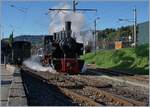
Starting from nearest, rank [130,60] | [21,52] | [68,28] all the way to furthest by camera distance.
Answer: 1. [68,28]
2. [130,60]
3. [21,52]

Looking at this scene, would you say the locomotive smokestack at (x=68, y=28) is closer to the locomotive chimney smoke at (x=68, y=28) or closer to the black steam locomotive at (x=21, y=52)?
the locomotive chimney smoke at (x=68, y=28)

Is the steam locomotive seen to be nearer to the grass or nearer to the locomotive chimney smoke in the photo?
the locomotive chimney smoke

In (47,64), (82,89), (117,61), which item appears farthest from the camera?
(117,61)

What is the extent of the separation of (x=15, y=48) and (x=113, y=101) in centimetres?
3675

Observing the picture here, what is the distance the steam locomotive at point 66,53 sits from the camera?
1147 inches

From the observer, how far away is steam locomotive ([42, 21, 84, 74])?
29.1 metres

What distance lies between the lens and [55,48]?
30594mm

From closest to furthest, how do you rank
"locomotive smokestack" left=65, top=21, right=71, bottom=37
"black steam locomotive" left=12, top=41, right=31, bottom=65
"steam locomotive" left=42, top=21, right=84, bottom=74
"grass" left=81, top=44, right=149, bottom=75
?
"steam locomotive" left=42, top=21, right=84, bottom=74 < "locomotive smokestack" left=65, top=21, right=71, bottom=37 < "grass" left=81, top=44, right=149, bottom=75 < "black steam locomotive" left=12, top=41, right=31, bottom=65

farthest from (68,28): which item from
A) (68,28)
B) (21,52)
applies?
(21,52)

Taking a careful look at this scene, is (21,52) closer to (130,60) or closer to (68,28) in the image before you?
(130,60)

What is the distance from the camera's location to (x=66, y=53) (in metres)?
30.0

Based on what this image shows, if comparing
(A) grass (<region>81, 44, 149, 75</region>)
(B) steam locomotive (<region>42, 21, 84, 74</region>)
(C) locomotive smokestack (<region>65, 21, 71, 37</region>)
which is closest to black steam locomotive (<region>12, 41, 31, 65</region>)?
(A) grass (<region>81, 44, 149, 75</region>)

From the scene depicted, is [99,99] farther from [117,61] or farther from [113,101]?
[117,61]

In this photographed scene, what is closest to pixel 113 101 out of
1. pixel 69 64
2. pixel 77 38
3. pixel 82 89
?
pixel 82 89
